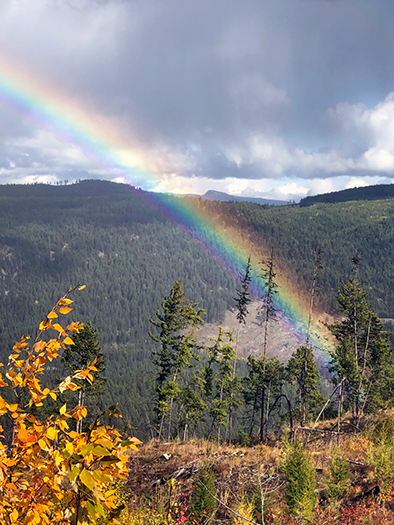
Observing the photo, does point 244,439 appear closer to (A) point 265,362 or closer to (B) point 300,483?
(A) point 265,362

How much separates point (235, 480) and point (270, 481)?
1.24m

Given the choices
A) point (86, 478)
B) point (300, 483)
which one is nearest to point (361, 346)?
point (300, 483)

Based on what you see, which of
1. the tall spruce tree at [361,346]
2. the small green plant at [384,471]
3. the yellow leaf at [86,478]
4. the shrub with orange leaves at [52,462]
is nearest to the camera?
the yellow leaf at [86,478]

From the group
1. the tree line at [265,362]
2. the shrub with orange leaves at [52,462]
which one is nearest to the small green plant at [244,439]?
the tree line at [265,362]

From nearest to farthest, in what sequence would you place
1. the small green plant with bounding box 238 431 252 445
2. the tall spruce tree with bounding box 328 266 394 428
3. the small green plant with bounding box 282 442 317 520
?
the small green plant with bounding box 282 442 317 520 → the small green plant with bounding box 238 431 252 445 → the tall spruce tree with bounding box 328 266 394 428

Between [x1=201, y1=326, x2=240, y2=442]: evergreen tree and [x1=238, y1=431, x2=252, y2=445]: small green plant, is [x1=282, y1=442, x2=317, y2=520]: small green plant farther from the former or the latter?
[x1=238, y1=431, x2=252, y2=445]: small green plant

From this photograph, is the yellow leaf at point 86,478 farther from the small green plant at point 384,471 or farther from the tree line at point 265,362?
the tree line at point 265,362

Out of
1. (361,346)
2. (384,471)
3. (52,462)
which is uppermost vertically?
(52,462)

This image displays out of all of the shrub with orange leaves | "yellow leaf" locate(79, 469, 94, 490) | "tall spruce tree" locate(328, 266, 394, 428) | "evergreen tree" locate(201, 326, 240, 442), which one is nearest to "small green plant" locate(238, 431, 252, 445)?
"evergreen tree" locate(201, 326, 240, 442)

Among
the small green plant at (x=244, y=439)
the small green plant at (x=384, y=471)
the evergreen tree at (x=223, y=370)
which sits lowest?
the small green plant at (x=244, y=439)

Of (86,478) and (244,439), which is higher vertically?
(86,478)

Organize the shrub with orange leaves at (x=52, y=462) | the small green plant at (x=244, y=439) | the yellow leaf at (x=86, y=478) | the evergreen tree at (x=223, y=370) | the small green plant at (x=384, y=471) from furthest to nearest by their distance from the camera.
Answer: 1. the evergreen tree at (x=223, y=370)
2. the small green plant at (x=244, y=439)
3. the small green plant at (x=384, y=471)
4. the shrub with orange leaves at (x=52, y=462)
5. the yellow leaf at (x=86, y=478)

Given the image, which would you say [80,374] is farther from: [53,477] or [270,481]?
[270,481]

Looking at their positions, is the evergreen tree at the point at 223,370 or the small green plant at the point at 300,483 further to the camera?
Result: the evergreen tree at the point at 223,370
